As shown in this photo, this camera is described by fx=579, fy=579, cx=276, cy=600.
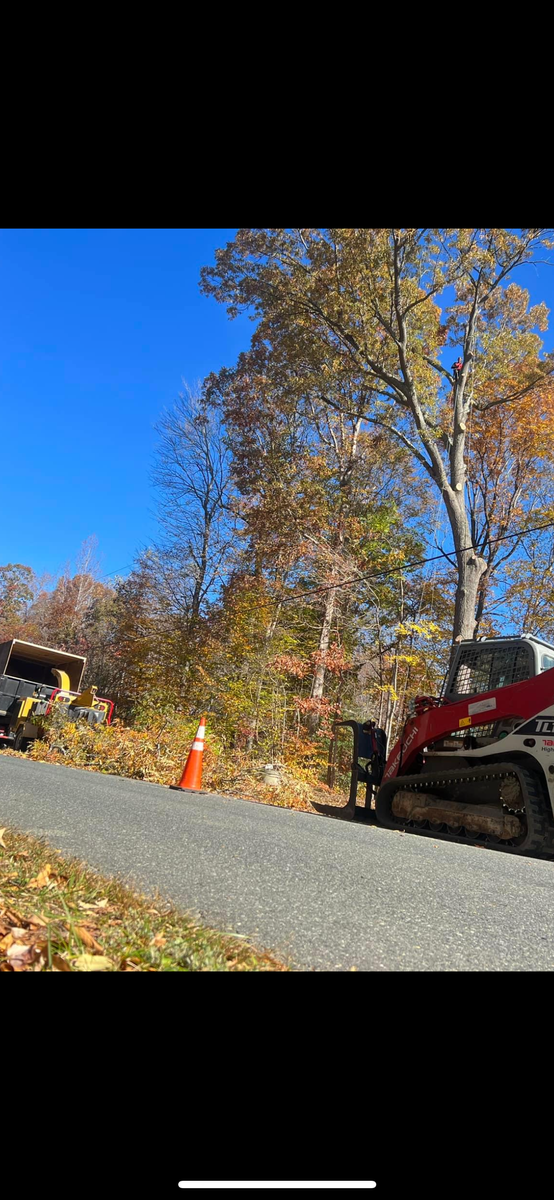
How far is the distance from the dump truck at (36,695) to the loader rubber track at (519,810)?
20.4ft

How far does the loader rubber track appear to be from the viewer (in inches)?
239

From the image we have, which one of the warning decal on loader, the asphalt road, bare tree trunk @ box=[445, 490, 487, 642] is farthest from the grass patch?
bare tree trunk @ box=[445, 490, 487, 642]

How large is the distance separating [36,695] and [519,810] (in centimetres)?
1036

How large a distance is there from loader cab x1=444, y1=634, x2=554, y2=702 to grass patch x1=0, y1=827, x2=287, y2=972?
5.34 meters

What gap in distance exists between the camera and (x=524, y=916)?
117 inches

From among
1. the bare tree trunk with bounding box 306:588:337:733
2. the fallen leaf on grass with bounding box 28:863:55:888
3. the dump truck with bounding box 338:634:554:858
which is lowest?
the fallen leaf on grass with bounding box 28:863:55:888

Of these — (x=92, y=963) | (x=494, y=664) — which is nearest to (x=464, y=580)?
(x=494, y=664)

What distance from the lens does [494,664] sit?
7.43 metres

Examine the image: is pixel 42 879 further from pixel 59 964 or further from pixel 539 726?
pixel 539 726

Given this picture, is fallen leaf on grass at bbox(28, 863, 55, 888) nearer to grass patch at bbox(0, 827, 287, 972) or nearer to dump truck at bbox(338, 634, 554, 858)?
grass patch at bbox(0, 827, 287, 972)

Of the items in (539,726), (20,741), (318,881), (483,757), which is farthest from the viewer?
(20,741)
